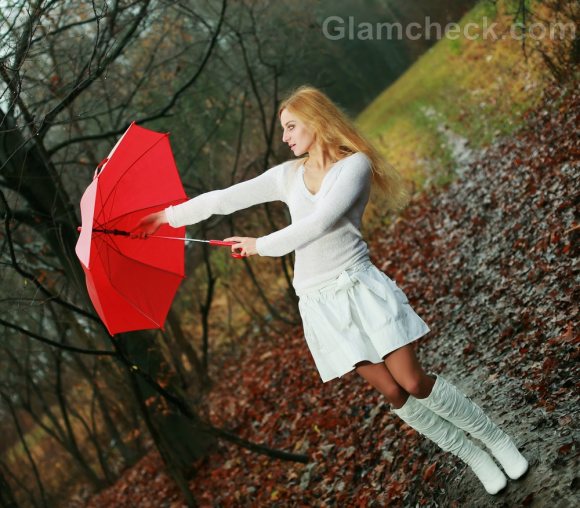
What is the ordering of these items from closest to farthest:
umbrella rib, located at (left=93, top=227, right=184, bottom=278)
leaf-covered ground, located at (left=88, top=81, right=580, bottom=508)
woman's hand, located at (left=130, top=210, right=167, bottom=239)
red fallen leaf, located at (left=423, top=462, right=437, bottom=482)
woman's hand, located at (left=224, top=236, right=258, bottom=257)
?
woman's hand, located at (left=224, top=236, right=258, bottom=257)
umbrella rib, located at (left=93, top=227, right=184, bottom=278)
woman's hand, located at (left=130, top=210, right=167, bottom=239)
leaf-covered ground, located at (left=88, top=81, right=580, bottom=508)
red fallen leaf, located at (left=423, top=462, right=437, bottom=482)

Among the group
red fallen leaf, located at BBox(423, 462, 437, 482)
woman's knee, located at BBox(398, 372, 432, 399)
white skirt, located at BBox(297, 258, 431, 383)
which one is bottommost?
red fallen leaf, located at BBox(423, 462, 437, 482)

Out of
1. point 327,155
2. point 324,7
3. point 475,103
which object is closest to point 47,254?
point 327,155

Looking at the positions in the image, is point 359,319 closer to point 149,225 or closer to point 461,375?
point 149,225

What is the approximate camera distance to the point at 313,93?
382 centimetres

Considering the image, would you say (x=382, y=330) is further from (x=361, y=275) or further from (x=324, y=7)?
(x=324, y=7)

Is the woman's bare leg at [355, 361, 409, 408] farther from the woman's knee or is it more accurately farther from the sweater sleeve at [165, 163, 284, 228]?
the sweater sleeve at [165, 163, 284, 228]

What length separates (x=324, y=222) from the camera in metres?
3.57

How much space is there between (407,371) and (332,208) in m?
0.95

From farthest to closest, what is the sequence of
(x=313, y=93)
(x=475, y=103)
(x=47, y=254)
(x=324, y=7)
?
1. (x=324, y=7)
2. (x=475, y=103)
3. (x=47, y=254)
4. (x=313, y=93)

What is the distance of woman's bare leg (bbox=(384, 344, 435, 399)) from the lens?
3613mm

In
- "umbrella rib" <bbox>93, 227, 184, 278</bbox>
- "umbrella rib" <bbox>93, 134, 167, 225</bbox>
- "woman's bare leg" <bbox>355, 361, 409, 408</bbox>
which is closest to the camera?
"woman's bare leg" <bbox>355, 361, 409, 408</bbox>

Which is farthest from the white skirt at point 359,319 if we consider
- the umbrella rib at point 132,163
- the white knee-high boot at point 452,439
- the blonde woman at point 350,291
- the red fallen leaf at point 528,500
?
the umbrella rib at point 132,163

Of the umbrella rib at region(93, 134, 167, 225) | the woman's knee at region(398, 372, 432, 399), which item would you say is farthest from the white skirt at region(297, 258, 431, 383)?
the umbrella rib at region(93, 134, 167, 225)

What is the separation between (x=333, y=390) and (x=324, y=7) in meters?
20.6
